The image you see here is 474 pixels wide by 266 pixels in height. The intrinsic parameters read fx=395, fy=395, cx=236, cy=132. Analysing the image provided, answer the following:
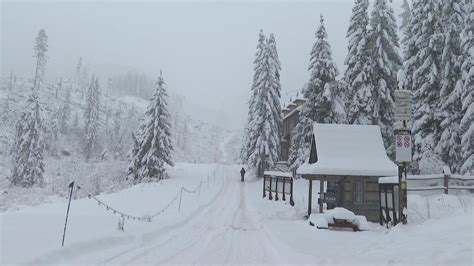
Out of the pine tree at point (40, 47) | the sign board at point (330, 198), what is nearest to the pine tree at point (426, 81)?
the sign board at point (330, 198)

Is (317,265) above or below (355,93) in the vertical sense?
below

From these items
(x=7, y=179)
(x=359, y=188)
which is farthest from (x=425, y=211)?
(x=7, y=179)

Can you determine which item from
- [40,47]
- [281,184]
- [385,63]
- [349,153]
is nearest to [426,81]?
[385,63]

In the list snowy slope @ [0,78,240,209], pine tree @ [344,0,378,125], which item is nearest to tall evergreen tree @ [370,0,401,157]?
pine tree @ [344,0,378,125]

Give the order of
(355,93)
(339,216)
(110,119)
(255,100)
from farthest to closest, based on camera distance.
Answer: (110,119), (255,100), (355,93), (339,216)

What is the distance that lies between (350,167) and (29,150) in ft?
138

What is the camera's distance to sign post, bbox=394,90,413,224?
1262 cm

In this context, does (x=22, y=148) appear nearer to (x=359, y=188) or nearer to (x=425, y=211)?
(x=359, y=188)

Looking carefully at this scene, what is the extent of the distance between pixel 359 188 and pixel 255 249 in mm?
11465

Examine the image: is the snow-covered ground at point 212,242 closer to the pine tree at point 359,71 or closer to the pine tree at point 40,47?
the pine tree at point 359,71

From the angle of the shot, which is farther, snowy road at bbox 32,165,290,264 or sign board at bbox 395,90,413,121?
sign board at bbox 395,90,413,121

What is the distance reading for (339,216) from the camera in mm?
14961

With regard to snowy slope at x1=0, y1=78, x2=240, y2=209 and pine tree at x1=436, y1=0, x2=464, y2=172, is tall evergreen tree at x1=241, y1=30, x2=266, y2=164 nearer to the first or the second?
snowy slope at x1=0, y1=78, x2=240, y2=209

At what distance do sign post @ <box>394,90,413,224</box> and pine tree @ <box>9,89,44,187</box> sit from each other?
141 ft
